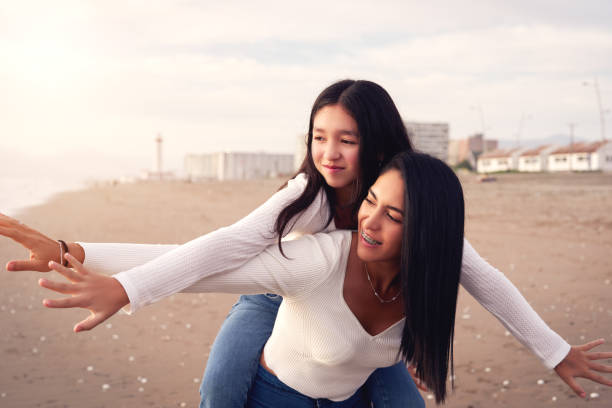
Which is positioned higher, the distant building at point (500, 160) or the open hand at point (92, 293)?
the open hand at point (92, 293)

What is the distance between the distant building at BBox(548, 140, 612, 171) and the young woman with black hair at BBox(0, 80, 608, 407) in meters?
53.9

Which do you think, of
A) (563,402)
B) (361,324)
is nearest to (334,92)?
(361,324)

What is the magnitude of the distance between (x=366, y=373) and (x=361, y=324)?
383 mm

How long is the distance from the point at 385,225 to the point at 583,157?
61.1m

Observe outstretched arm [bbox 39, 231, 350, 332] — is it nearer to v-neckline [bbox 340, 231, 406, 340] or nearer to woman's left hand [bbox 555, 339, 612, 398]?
v-neckline [bbox 340, 231, 406, 340]

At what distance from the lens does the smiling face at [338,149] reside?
10.9 feet

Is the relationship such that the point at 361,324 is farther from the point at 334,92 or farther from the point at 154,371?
the point at 154,371

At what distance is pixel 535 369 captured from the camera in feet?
19.6

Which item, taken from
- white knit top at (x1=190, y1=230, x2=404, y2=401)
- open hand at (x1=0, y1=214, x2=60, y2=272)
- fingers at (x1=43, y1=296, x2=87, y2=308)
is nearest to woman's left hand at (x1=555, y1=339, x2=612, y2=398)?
white knit top at (x1=190, y1=230, x2=404, y2=401)

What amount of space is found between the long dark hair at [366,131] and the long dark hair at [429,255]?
0.71 meters

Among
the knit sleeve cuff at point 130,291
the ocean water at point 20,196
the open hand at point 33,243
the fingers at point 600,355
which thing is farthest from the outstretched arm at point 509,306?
the ocean water at point 20,196

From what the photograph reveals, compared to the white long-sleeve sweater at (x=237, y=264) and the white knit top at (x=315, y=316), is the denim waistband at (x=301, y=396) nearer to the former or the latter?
the white knit top at (x=315, y=316)

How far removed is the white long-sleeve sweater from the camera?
7.76 feet

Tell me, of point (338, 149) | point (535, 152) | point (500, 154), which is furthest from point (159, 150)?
point (338, 149)
